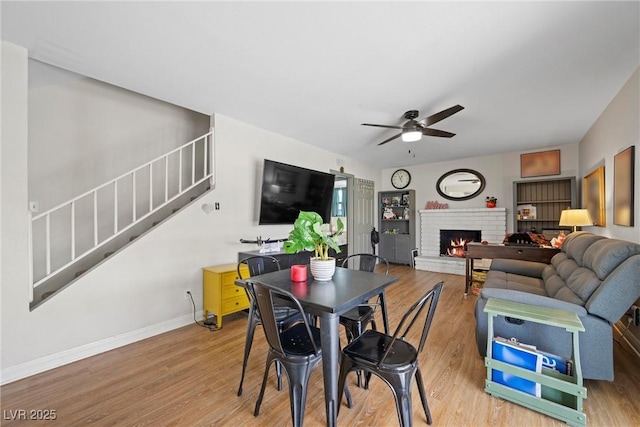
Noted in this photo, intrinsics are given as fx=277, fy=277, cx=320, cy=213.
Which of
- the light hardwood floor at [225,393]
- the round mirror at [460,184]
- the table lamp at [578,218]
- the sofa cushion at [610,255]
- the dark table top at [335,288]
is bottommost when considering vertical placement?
the light hardwood floor at [225,393]

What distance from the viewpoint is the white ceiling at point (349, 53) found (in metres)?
1.73

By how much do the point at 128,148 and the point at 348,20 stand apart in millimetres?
2941

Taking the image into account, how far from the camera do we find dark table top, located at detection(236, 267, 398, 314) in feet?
4.88

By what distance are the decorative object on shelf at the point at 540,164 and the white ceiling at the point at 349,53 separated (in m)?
1.95

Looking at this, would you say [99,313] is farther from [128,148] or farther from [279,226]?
[279,226]

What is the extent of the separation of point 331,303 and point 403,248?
550 centimetres

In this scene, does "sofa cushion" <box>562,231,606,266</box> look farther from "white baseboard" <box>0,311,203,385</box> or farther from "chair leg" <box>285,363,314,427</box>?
"white baseboard" <box>0,311,203,385</box>

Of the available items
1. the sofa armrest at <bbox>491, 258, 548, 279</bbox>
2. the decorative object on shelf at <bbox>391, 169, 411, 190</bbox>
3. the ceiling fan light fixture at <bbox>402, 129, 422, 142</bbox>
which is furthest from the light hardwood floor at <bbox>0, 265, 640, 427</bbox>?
the decorative object on shelf at <bbox>391, 169, 411, 190</bbox>

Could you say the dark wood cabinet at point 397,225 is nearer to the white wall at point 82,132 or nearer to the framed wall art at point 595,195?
the framed wall art at point 595,195

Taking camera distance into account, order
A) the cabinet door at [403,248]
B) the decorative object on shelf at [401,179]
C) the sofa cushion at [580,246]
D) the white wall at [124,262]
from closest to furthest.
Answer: the white wall at [124,262]
the sofa cushion at [580,246]
the cabinet door at [403,248]
the decorative object on shelf at [401,179]

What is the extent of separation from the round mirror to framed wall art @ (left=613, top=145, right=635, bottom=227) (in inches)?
118

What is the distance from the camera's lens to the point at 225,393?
1.93 meters

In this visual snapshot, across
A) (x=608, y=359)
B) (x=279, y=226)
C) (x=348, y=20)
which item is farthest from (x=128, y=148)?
(x=608, y=359)

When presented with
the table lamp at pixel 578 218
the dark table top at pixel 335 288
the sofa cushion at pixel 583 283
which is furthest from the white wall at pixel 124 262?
the table lamp at pixel 578 218
